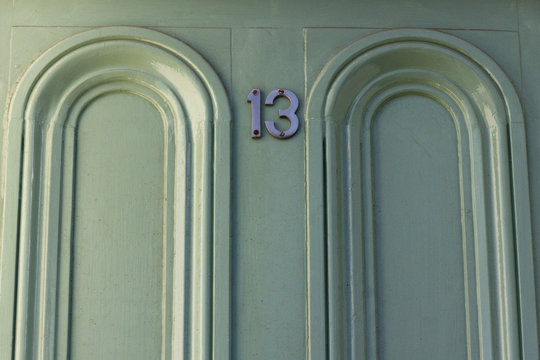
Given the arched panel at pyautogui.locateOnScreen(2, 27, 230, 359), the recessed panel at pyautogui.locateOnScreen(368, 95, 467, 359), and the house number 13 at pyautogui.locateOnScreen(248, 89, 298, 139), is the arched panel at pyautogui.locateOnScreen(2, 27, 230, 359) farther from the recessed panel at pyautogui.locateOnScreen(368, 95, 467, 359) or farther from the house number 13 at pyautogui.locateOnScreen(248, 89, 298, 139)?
the recessed panel at pyautogui.locateOnScreen(368, 95, 467, 359)

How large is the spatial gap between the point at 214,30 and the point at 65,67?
0.91m

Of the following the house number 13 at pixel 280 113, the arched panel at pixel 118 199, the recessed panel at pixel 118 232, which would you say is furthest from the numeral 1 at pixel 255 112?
the recessed panel at pixel 118 232

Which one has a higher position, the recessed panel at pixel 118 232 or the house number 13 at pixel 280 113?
the house number 13 at pixel 280 113

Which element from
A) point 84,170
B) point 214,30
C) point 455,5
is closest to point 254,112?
point 214,30

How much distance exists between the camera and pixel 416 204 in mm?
4965

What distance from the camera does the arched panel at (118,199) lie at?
477 centimetres

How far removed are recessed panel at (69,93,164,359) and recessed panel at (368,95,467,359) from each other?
1294mm

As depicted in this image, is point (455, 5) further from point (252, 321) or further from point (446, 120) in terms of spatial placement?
point (252, 321)

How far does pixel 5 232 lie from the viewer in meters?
4.80

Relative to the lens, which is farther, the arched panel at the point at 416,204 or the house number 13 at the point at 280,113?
the house number 13 at the point at 280,113

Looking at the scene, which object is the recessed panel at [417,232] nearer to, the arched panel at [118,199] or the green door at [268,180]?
the green door at [268,180]

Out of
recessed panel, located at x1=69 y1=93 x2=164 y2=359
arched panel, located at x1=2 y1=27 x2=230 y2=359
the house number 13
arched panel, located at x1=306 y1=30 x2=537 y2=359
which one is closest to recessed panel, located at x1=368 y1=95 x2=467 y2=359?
arched panel, located at x1=306 y1=30 x2=537 y2=359

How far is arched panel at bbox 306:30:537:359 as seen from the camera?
4.80 metres

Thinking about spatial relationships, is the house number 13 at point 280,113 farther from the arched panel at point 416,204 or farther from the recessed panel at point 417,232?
the recessed panel at point 417,232
